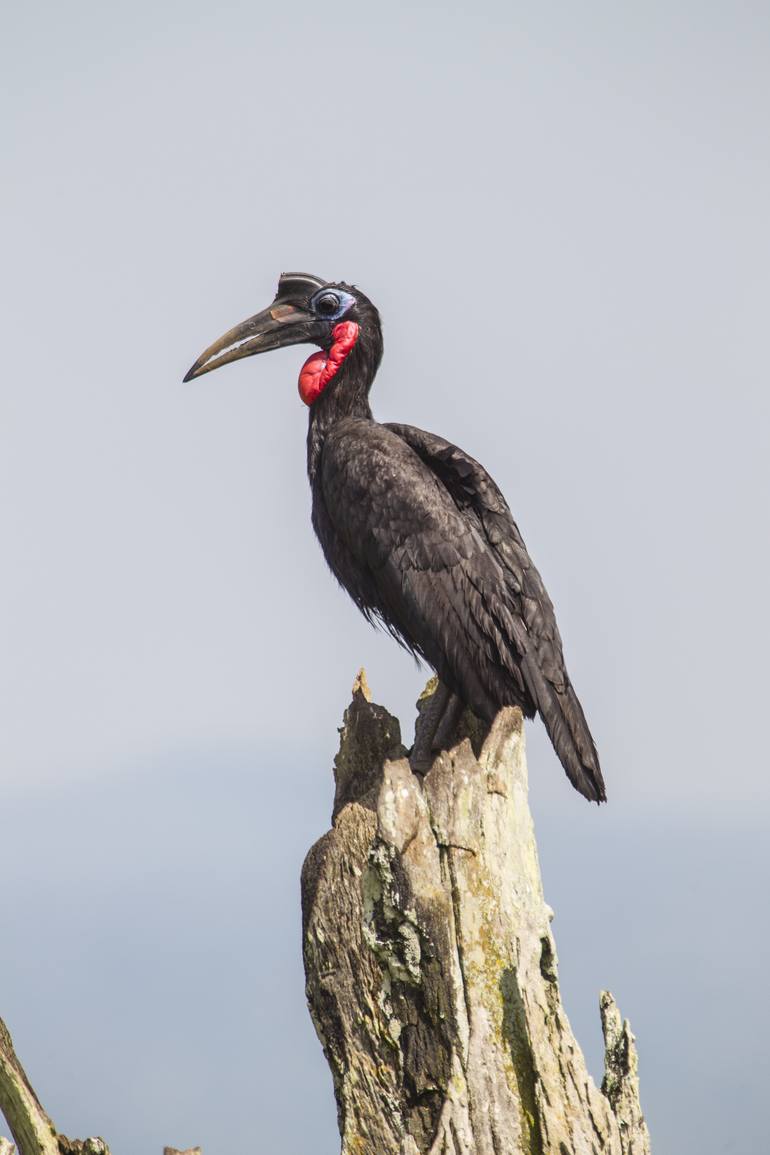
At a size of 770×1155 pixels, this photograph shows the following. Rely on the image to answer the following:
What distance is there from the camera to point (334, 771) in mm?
8789

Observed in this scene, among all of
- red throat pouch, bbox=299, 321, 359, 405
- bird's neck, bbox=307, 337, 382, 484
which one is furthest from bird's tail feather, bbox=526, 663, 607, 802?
red throat pouch, bbox=299, 321, 359, 405

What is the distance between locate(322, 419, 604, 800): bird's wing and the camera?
9406 millimetres

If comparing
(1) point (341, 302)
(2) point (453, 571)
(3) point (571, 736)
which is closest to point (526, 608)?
(2) point (453, 571)

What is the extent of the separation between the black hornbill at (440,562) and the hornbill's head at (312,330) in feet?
0.15

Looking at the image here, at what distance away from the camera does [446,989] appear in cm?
729

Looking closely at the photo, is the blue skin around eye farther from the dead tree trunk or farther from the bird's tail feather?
the dead tree trunk

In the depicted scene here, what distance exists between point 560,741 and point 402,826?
1.81 metres

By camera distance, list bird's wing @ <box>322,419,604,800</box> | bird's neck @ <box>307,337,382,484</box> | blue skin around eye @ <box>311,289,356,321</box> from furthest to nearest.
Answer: blue skin around eye @ <box>311,289,356,321</box>
bird's neck @ <box>307,337,382,484</box>
bird's wing @ <box>322,419,604,800</box>

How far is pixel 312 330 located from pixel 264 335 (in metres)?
0.41

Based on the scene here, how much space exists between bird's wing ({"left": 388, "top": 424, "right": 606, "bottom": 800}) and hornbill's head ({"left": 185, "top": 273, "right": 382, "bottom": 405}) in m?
0.81

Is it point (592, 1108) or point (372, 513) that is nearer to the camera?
point (592, 1108)

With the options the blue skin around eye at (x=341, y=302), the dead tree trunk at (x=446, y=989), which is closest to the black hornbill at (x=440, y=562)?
the blue skin around eye at (x=341, y=302)

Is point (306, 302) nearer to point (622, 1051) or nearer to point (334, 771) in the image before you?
point (334, 771)

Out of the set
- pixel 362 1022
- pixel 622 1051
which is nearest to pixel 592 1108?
pixel 622 1051
